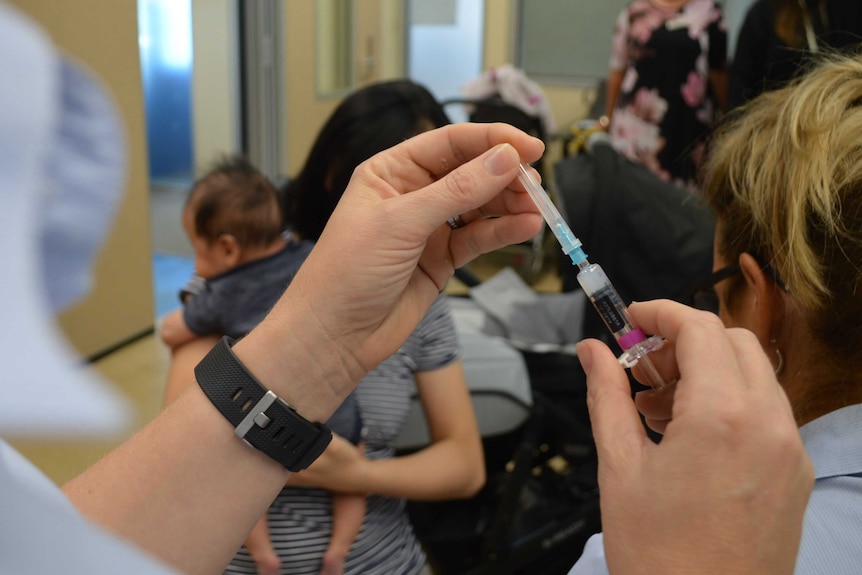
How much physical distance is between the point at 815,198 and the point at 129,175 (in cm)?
149

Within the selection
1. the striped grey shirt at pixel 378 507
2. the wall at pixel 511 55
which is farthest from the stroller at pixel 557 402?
the wall at pixel 511 55

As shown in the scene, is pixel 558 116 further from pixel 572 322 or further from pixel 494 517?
pixel 494 517

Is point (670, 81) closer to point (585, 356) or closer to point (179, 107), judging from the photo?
point (179, 107)

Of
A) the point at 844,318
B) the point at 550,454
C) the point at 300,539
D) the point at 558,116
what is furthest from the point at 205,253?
the point at 558,116

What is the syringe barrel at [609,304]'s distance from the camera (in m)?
0.58

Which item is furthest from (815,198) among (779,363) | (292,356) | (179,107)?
(179,107)

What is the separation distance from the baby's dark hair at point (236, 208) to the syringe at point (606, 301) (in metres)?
0.72

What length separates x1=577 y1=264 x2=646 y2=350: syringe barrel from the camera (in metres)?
0.58

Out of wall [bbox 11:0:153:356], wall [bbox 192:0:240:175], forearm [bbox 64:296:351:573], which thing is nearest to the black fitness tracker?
forearm [bbox 64:296:351:573]

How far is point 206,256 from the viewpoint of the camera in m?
1.31

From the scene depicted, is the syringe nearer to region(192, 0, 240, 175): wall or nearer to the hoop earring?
the hoop earring

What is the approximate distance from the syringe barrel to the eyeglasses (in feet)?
0.73

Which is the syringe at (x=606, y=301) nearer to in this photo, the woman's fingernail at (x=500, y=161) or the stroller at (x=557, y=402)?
the woman's fingernail at (x=500, y=161)

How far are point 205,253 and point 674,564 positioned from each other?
1.07 metres
